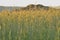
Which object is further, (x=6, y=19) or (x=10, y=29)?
(x=6, y=19)

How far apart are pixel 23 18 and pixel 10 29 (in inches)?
14.6

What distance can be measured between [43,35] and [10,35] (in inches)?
13.2

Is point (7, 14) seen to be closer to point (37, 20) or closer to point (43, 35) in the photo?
point (37, 20)

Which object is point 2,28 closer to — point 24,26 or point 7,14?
point 24,26

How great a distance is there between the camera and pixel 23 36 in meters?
1.96

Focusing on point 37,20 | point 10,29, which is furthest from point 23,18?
point 10,29

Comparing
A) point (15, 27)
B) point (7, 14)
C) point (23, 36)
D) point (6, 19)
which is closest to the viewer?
point (23, 36)

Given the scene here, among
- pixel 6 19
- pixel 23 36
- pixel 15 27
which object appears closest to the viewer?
pixel 23 36

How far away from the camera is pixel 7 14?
2.54m

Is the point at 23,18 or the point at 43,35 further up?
the point at 23,18

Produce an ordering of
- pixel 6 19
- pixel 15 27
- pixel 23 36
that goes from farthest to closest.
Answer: pixel 6 19
pixel 15 27
pixel 23 36

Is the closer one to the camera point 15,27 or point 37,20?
point 15,27

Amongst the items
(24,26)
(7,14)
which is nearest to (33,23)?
(24,26)

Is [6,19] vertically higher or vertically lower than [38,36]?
higher
